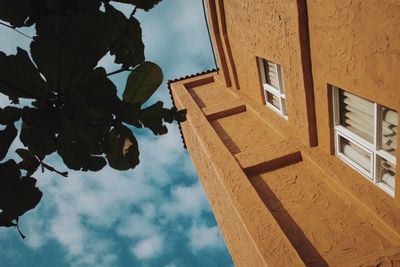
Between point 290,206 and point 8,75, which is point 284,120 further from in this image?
point 8,75

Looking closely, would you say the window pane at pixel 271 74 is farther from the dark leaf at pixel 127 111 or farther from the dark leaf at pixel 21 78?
the dark leaf at pixel 21 78

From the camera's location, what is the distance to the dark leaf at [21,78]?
86 cm

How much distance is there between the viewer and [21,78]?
0.89 meters

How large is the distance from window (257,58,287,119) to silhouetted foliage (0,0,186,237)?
474cm

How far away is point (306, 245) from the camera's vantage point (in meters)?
3.60

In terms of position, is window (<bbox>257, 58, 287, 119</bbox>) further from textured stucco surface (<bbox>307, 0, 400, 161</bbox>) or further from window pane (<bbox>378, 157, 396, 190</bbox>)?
window pane (<bbox>378, 157, 396, 190</bbox>)

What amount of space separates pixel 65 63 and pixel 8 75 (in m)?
0.18

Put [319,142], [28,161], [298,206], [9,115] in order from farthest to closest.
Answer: [319,142] → [298,206] → [28,161] → [9,115]

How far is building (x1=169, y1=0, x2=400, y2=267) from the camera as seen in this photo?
9.87 feet

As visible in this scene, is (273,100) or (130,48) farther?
(273,100)

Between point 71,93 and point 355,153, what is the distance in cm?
397

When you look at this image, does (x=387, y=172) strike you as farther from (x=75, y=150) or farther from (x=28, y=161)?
(x=28, y=161)

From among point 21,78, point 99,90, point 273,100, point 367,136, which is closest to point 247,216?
point 367,136

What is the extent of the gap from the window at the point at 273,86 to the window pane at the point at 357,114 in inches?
66.8
